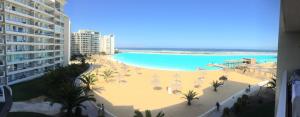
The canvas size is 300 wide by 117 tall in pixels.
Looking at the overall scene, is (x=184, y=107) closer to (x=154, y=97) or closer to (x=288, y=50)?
(x=154, y=97)

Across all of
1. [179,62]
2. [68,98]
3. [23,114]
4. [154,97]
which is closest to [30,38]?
[23,114]

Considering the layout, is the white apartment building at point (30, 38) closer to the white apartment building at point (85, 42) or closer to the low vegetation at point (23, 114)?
the low vegetation at point (23, 114)

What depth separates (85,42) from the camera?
9956cm

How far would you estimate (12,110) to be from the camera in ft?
59.2

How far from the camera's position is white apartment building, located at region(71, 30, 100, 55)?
95.2 metres

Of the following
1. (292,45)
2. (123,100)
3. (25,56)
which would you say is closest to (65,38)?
(25,56)

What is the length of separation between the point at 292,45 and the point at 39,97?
68.6 feet

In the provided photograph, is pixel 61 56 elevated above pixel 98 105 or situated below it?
above

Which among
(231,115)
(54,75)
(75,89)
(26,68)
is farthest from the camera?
(26,68)

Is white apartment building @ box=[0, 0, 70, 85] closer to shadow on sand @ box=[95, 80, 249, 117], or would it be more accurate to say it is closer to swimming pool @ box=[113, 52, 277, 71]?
shadow on sand @ box=[95, 80, 249, 117]

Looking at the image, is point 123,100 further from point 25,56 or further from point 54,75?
point 25,56

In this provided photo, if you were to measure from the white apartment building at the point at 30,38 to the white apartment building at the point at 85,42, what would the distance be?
47.3 m

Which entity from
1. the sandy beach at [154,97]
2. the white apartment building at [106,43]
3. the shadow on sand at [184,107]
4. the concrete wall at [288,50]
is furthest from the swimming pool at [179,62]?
the concrete wall at [288,50]

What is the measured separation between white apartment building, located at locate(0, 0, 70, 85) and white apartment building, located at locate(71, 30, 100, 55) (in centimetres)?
4734
